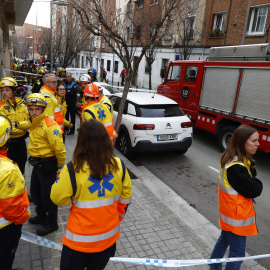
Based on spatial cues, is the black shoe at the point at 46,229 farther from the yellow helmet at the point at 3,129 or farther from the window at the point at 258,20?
the window at the point at 258,20

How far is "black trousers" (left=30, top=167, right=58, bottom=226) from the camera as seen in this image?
324cm

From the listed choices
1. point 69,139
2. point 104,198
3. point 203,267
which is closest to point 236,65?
point 69,139

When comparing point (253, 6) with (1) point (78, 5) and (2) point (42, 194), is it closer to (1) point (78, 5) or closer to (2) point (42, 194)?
(1) point (78, 5)

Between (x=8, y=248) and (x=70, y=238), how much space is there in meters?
0.60

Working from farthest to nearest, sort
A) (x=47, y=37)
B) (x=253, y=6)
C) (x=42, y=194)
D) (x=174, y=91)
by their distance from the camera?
(x=47, y=37) → (x=253, y=6) → (x=174, y=91) → (x=42, y=194)

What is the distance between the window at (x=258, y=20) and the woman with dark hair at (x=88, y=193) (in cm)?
1703

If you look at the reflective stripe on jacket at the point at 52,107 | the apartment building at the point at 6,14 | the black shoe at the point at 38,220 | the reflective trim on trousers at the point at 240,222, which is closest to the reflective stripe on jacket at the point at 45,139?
the black shoe at the point at 38,220

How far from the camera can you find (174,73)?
33.6ft

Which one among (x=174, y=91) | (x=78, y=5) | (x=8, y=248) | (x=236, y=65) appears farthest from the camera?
(x=174, y=91)

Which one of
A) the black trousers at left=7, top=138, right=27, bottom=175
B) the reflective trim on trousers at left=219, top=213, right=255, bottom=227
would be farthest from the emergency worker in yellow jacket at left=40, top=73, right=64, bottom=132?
the reflective trim on trousers at left=219, top=213, right=255, bottom=227

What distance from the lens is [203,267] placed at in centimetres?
305

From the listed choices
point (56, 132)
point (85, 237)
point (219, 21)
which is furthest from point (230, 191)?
point (219, 21)

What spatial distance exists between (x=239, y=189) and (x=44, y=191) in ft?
7.38

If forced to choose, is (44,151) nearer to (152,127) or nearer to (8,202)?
(8,202)
